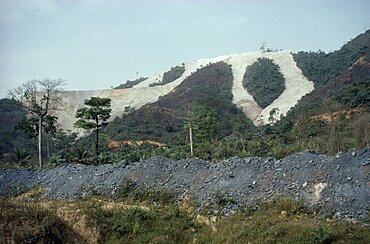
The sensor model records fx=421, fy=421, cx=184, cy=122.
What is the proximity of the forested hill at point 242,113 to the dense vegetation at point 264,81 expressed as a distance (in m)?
0.16

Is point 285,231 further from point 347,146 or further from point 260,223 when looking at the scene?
point 347,146

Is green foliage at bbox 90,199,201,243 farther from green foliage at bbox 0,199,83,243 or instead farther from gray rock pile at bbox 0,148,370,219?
gray rock pile at bbox 0,148,370,219

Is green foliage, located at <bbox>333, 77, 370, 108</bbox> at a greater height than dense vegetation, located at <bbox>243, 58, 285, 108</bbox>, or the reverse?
dense vegetation, located at <bbox>243, 58, 285, 108</bbox>

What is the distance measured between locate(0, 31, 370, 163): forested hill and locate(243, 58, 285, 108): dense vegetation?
162mm

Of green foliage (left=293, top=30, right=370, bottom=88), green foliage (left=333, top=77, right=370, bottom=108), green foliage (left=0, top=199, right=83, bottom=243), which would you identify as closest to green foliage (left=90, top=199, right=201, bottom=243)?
green foliage (left=0, top=199, right=83, bottom=243)

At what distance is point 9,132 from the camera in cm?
4603

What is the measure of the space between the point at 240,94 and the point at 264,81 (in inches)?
197

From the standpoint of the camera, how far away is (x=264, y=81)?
215 feet

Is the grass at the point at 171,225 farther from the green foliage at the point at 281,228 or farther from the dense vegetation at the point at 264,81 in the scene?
the dense vegetation at the point at 264,81

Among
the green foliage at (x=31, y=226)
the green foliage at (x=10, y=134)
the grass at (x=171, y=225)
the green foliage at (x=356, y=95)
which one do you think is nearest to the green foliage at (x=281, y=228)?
the grass at (x=171, y=225)

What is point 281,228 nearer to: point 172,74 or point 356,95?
point 356,95

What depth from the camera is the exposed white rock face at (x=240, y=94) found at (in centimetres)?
5753

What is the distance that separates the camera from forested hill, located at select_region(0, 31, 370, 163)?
27859 mm

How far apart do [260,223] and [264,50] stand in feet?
246
